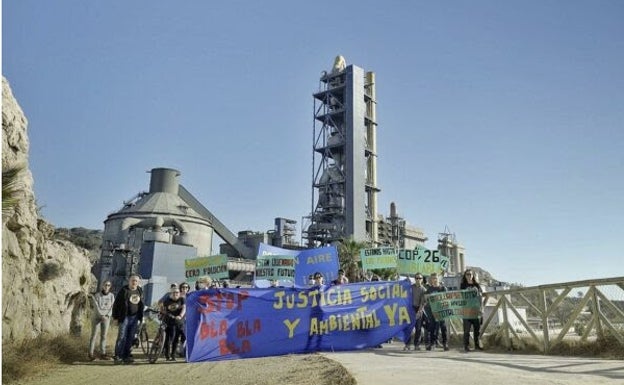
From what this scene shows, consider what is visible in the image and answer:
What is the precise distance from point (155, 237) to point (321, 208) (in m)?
23.7

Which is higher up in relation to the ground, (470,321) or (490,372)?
(470,321)

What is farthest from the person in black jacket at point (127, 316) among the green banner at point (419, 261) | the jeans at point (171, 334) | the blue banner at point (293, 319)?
the green banner at point (419, 261)

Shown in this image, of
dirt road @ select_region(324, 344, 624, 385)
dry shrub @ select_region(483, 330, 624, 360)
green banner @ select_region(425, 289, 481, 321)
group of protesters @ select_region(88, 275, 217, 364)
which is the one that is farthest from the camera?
green banner @ select_region(425, 289, 481, 321)

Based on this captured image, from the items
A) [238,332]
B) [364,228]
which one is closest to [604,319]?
[238,332]

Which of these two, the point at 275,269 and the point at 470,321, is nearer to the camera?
the point at 470,321

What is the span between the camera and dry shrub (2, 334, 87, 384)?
8.55 meters

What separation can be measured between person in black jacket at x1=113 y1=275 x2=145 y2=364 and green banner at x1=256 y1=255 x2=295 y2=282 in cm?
748

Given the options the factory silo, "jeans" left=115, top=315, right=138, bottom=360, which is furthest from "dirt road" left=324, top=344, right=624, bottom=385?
the factory silo

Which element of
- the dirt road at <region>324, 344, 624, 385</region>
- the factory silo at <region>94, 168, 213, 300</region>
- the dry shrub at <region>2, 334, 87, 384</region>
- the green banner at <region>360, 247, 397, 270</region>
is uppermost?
the factory silo at <region>94, 168, 213, 300</region>

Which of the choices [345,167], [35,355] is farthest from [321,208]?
[35,355]

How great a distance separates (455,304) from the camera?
1250cm

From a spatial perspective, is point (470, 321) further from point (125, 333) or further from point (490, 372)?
point (125, 333)

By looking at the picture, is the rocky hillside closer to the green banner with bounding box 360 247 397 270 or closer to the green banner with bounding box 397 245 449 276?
the green banner with bounding box 360 247 397 270

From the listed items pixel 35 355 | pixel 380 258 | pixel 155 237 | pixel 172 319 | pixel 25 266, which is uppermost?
pixel 155 237
